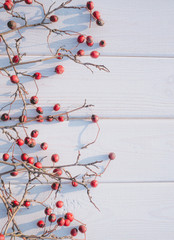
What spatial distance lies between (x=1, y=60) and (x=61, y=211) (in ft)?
2.02

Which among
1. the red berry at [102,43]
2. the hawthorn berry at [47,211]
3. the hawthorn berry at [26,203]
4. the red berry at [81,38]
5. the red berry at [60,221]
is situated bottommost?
the red berry at [60,221]

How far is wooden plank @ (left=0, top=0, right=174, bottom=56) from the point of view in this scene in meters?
1.01

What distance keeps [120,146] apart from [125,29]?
454 mm

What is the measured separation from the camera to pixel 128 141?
1.04 meters

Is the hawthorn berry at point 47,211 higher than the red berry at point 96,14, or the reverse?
the red berry at point 96,14

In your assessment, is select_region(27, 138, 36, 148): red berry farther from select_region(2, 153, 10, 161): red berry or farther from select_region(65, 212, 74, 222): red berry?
select_region(65, 212, 74, 222): red berry

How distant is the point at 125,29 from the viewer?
3.38 ft

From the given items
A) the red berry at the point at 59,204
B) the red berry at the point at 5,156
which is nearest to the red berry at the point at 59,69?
the red berry at the point at 5,156

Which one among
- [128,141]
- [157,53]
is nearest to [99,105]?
[128,141]

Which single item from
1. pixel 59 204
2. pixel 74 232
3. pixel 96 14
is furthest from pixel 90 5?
pixel 74 232

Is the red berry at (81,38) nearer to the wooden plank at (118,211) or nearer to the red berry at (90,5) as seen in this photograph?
the red berry at (90,5)

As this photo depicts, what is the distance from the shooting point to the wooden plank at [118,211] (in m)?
1.02

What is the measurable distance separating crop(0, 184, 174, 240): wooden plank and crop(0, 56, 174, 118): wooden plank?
29 centimetres

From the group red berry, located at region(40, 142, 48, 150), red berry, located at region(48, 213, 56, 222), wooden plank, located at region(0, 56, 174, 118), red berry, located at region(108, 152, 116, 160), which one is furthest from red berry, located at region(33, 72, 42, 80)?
red berry, located at region(48, 213, 56, 222)
